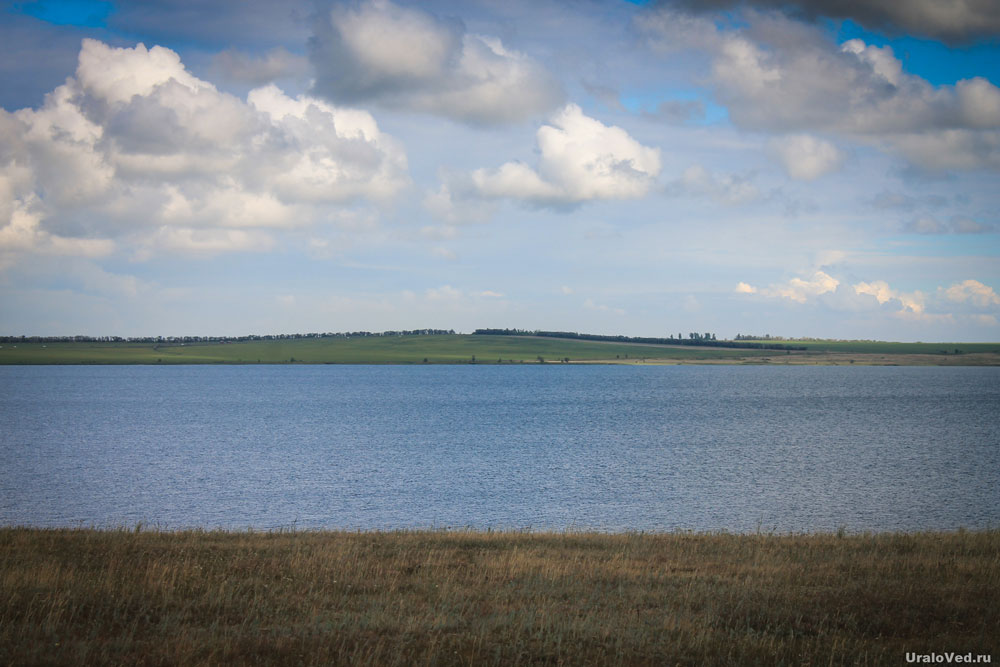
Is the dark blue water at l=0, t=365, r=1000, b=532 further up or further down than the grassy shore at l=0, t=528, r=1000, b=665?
further down

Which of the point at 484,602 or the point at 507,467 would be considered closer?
the point at 484,602

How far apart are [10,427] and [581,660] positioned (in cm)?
8107

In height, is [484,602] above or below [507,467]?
above

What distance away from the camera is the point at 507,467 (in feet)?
159

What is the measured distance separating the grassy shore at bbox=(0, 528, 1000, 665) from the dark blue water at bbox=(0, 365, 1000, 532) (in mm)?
13088

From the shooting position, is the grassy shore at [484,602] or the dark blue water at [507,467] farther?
the dark blue water at [507,467]

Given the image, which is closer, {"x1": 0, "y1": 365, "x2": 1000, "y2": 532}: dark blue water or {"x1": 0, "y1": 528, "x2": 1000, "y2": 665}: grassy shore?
{"x1": 0, "y1": 528, "x2": 1000, "y2": 665}: grassy shore

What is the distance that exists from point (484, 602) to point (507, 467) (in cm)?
3537

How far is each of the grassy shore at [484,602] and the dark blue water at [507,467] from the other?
13088 mm

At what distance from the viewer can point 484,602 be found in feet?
43.6

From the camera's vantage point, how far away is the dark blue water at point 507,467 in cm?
3353

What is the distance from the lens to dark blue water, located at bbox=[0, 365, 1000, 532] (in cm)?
3353

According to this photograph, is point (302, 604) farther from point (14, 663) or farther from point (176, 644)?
point (14, 663)

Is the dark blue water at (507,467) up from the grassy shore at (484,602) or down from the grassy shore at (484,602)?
down
